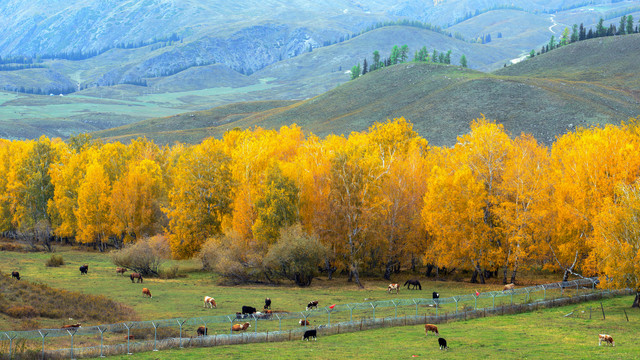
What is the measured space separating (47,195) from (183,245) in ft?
144

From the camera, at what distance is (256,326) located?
122ft

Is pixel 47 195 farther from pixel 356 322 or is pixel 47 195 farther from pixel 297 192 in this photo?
pixel 356 322

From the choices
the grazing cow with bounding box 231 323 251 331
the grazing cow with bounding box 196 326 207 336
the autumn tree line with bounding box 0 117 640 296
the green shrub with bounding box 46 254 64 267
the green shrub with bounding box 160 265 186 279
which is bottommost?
the green shrub with bounding box 160 265 186 279

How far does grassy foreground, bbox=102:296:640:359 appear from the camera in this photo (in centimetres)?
3275

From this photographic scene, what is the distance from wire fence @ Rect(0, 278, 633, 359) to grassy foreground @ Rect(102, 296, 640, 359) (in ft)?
2.99

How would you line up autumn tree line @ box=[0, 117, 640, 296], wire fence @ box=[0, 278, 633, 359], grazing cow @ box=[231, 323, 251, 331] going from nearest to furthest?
wire fence @ box=[0, 278, 633, 359]
grazing cow @ box=[231, 323, 251, 331]
autumn tree line @ box=[0, 117, 640, 296]

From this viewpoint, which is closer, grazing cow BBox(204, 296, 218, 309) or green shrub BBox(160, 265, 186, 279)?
grazing cow BBox(204, 296, 218, 309)

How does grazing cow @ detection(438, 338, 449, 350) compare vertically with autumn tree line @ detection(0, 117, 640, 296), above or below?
below

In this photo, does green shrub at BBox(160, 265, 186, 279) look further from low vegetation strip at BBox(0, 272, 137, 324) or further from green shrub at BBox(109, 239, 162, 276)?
low vegetation strip at BBox(0, 272, 137, 324)

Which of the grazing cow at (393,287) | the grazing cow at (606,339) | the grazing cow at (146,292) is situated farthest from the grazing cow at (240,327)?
the grazing cow at (393,287)

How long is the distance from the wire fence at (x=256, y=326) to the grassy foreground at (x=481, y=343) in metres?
0.91

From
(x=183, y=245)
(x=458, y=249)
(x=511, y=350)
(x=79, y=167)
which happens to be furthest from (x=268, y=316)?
(x=79, y=167)

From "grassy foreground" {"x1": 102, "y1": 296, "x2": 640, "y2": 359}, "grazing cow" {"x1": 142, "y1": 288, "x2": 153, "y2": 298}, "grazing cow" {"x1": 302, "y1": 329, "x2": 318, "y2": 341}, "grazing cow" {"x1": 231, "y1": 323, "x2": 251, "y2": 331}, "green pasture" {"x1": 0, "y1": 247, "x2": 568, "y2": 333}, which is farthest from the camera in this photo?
"grazing cow" {"x1": 142, "y1": 288, "x2": 153, "y2": 298}

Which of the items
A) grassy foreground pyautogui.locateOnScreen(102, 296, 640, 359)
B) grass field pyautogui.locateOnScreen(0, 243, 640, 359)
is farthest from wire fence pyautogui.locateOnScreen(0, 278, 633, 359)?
grassy foreground pyautogui.locateOnScreen(102, 296, 640, 359)
